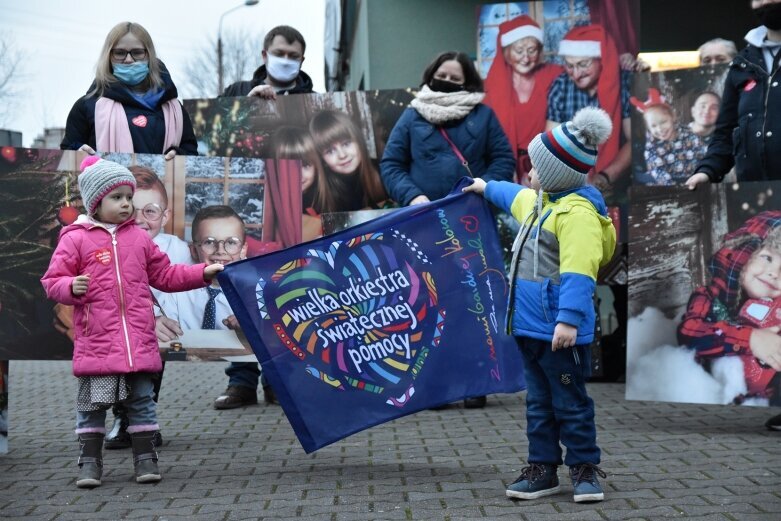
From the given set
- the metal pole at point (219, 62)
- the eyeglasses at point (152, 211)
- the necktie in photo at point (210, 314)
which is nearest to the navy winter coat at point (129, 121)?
the eyeglasses at point (152, 211)

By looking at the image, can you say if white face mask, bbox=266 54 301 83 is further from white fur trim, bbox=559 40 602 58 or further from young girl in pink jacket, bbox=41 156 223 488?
young girl in pink jacket, bbox=41 156 223 488

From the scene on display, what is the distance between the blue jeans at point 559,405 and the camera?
15.9ft

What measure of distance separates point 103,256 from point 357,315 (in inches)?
47.5

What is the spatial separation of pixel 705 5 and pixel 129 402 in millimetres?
9345

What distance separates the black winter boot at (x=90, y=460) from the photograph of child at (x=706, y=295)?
2.87 metres

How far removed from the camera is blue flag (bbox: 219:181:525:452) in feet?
17.8

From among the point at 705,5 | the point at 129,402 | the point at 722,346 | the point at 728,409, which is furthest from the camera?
the point at 705,5

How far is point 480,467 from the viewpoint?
5516mm

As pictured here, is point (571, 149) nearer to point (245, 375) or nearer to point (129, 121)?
point (129, 121)

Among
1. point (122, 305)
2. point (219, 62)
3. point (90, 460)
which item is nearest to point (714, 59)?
point (122, 305)

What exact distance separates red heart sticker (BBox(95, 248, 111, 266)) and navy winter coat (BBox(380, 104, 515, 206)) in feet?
7.40

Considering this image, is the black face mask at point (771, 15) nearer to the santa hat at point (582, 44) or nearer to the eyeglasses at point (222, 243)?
the santa hat at point (582, 44)

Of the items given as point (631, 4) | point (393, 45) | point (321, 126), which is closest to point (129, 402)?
point (321, 126)

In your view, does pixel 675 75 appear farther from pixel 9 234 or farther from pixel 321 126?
pixel 9 234
